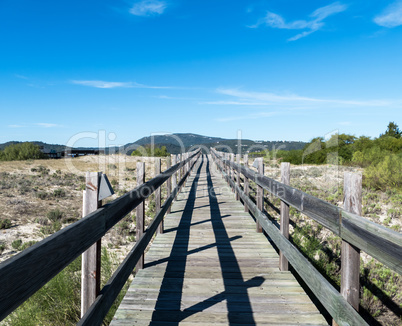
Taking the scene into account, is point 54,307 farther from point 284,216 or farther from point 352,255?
point 352,255

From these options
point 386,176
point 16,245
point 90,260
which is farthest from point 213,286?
point 386,176

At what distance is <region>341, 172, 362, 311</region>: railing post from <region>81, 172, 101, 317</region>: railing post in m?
1.82

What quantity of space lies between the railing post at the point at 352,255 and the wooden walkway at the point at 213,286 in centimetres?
82

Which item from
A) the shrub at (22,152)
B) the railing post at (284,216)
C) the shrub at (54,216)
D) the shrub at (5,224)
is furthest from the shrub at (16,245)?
the shrub at (22,152)

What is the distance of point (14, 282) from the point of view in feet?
3.68

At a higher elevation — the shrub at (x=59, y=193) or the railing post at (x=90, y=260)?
the railing post at (x=90, y=260)

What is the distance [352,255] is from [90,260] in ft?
6.37

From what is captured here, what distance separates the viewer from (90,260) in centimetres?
214

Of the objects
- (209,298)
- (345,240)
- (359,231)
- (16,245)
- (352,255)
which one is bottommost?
(16,245)

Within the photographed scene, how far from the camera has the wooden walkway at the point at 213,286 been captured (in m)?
2.81

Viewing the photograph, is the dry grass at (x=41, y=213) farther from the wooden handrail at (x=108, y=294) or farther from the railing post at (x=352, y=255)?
the railing post at (x=352, y=255)

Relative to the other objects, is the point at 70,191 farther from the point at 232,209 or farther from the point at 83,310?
the point at 83,310

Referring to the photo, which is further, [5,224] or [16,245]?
[5,224]

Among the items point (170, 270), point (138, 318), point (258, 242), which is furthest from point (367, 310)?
point (138, 318)
